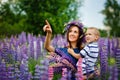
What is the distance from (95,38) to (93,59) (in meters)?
0.33

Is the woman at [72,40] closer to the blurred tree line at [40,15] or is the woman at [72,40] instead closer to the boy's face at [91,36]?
the boy's face at [91,36]

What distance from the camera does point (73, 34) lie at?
6516 millimetres

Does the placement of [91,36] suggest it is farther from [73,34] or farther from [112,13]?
[112,13]

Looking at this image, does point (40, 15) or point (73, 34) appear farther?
point (40, 15)

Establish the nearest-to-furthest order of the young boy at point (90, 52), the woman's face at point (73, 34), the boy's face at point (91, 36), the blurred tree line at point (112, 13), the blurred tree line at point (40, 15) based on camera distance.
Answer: the young boy at point (90, 52) → the boy's face at point (91, 36) → the woman's face at point (73, 34) → the blurred tree line at point (40, 15) → the blurred tree line at point (112, 13)

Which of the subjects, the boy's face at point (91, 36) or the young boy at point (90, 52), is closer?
the young boy at point (90, 52)

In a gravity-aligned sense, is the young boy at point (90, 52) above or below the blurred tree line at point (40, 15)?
below

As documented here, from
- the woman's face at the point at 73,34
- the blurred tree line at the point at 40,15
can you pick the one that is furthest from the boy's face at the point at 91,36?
the blurred tree line at the point at 40,15

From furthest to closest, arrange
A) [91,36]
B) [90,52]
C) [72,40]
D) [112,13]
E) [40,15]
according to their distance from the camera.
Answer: [112,13], [40,15], [72,40], [91,36], [90,52]

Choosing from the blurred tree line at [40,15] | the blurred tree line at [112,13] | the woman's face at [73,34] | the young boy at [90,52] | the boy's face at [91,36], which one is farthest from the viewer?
the blurred tree line at [112,13]

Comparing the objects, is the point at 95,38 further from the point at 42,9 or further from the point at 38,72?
the point at 42,9

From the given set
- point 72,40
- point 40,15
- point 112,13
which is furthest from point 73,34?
point 112,13

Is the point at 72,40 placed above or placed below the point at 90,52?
above

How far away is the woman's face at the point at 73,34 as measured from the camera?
648 cm
